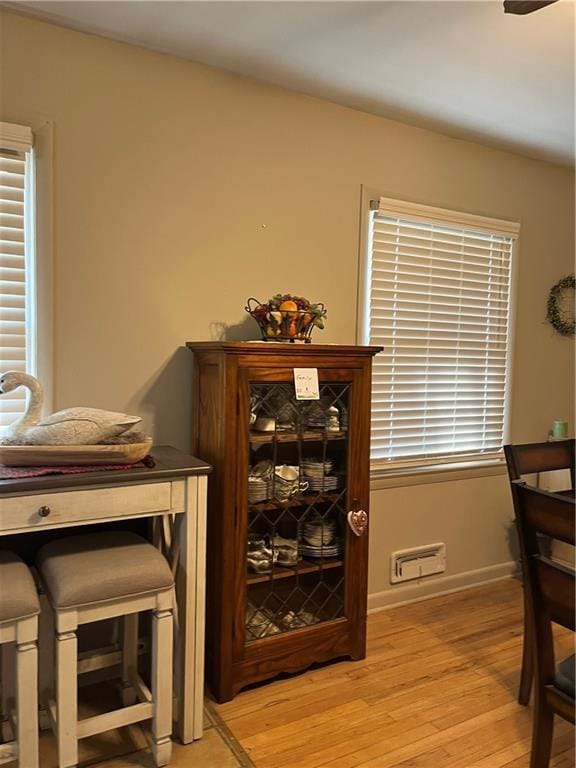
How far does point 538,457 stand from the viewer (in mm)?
2441

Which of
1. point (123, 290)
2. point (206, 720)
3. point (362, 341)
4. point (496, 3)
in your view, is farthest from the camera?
point (362, 341)

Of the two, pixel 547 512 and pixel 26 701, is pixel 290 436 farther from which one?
pixel 26 701

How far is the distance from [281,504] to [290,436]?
0.28 metres

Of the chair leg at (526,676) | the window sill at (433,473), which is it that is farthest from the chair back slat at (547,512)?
the window sill at (433,473)

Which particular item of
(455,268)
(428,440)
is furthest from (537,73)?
(428,440)

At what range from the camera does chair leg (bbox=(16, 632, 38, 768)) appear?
161 centimetres

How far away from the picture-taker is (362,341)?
9.58 feet

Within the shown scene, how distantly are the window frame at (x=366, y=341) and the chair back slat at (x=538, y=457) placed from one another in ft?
2.43

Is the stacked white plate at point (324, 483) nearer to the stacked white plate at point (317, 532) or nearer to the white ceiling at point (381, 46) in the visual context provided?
the stacked white plate at point (317, 532)

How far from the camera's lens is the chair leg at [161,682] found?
1.82m

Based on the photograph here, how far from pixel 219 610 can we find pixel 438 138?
2569 millimetres

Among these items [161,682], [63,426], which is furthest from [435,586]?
[63,426]

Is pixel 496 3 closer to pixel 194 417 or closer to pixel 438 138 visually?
pixel 438 138

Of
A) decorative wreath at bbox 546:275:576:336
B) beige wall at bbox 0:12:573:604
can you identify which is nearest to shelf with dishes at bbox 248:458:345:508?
beige wall at bbox 0:12:573:604
